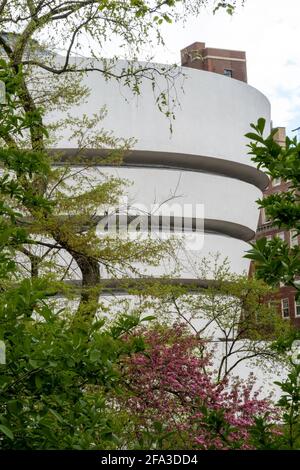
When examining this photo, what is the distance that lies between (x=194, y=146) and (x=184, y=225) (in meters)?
3.09

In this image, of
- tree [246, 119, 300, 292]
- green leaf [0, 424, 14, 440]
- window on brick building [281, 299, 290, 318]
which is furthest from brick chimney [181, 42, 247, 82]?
green leaf [0, 424, 14, 440]

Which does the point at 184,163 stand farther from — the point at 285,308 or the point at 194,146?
the point at 285,308

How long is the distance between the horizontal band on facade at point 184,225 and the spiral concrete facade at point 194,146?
0.40 feet

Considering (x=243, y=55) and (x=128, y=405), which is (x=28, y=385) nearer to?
(x=128, y=405)

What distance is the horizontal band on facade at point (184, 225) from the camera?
28391 mm

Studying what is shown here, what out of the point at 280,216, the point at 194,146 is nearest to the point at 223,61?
the point at 194,146

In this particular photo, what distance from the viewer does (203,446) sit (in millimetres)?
7688

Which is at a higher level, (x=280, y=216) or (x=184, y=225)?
(x=184, y=225)

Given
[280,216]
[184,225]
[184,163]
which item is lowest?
[280,216]

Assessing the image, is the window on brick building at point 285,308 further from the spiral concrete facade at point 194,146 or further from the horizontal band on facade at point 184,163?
the spiral concrete facade at point 194,146

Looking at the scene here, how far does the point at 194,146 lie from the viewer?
31.2 m

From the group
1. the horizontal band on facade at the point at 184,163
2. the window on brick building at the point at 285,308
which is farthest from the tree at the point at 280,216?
the window on brick building at the point at 285,308

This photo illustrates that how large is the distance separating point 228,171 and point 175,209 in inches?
181

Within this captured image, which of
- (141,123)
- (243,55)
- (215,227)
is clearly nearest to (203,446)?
(141,123)
